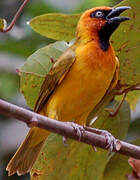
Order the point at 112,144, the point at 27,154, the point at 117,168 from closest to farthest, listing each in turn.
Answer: the point at 112,144 < the point at 117,168 < the point at 27,154

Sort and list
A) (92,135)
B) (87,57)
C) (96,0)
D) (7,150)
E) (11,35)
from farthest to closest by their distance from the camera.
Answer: (7,150) < (11,35) < (96,0) < (87,57) < (92,135)

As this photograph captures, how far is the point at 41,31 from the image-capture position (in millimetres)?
2982

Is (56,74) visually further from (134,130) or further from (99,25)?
(134,130)

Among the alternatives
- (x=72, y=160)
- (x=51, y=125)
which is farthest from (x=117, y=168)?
(x=51, y=125)

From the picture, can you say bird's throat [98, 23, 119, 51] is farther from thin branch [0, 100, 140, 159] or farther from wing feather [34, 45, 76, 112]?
thin branch [0, 100, 140, 159]

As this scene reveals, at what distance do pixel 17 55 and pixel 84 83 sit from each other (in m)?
2.06

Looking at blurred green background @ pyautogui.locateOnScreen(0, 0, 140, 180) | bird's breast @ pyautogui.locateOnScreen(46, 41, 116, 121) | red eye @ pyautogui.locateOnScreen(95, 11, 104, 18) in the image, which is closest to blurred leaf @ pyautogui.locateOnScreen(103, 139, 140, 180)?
bird's breast @ pyautogui.locateOnScreen(46, 41, 116, 121)

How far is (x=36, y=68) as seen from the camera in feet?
9.52

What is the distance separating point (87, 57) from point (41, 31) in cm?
38

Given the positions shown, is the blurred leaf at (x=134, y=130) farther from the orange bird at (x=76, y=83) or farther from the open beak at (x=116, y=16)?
the open beak at (x=116, y=16)

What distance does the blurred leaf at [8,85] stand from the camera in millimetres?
4883

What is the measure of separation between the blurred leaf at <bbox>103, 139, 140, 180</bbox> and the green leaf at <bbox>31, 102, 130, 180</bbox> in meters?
0.05

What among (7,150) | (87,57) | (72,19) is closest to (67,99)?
(87,57)

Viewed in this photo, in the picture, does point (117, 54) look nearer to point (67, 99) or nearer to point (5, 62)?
point (67, 99)
